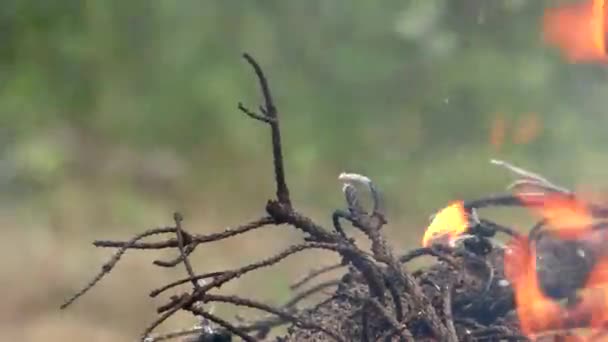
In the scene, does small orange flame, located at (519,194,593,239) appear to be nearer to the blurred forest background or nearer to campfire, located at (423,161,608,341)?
campfire, located at (423,161,608,341)

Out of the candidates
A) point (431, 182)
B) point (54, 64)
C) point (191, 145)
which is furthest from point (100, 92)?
point (431, 182)

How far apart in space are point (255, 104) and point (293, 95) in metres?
0.12

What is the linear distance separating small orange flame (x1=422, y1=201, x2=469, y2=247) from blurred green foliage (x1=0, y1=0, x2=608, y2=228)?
3.35ft

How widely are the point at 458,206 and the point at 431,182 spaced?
111 cm

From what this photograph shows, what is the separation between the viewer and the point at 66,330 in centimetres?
198

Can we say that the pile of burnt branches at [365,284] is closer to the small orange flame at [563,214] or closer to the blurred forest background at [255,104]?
the small orange flame at [563,214]

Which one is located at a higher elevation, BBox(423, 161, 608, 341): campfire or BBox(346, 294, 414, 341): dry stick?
BBox(423, 161, 608, 341): campfire

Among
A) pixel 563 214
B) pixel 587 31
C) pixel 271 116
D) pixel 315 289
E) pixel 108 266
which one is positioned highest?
pixel 587 31

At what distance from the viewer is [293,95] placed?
2463 mm

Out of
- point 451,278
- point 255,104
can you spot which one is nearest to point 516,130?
point 255,104

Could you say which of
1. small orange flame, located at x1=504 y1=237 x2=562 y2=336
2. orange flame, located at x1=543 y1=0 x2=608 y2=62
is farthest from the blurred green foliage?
small orange flame, located at x1=504 y1=237 x2=562 y2=336

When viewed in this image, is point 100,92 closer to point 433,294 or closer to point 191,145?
point 191,145

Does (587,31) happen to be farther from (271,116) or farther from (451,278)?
(271,116)

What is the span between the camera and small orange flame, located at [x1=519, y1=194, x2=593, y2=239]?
50.2 inches
